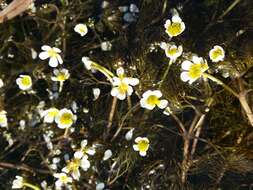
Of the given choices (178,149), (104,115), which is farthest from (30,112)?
(178,149)

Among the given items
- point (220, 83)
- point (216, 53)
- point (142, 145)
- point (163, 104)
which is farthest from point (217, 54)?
point (142, 145)

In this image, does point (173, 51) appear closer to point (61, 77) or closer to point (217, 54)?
point (217, 54)

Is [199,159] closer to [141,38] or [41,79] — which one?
[141,38]

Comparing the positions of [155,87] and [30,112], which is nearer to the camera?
[155,87]

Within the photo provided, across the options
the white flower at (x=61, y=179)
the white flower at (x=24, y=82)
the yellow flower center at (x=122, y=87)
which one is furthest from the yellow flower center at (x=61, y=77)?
the white flower at (x=61, y=179)

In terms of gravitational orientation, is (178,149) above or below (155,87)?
below

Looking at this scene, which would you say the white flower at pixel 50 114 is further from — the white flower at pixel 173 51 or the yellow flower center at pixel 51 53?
the white flower at pixel 173 51
